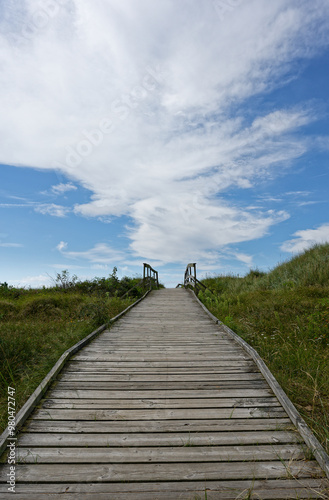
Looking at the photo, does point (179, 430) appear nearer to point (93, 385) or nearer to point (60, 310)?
point (93, 385)

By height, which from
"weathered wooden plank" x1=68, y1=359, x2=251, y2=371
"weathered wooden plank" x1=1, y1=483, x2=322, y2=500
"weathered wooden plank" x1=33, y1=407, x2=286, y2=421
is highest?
"weathered wooden plank" x1=68, y1=359, x2=251, y2=371

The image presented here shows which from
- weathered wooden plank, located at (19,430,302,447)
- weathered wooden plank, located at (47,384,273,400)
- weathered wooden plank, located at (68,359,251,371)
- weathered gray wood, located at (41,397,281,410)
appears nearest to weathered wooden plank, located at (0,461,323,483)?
weathered wooden plank, located at (19,430,302,447)

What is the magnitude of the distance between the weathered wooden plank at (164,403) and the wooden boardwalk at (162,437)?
0.04 ft

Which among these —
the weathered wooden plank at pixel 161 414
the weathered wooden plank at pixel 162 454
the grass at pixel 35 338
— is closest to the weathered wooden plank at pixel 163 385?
the weathered wooden plank at pixel 161 414

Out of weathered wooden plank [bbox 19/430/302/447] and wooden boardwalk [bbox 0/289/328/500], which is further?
weathered wooden plank [bbox 19/430/302/447]

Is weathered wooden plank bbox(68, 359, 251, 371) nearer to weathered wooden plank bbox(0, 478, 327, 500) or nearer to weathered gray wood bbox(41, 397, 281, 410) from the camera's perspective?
weathered gray wood bbox(41, 397, 281, 410)

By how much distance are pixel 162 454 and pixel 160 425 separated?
0.41 m

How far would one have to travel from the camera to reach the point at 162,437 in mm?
3035

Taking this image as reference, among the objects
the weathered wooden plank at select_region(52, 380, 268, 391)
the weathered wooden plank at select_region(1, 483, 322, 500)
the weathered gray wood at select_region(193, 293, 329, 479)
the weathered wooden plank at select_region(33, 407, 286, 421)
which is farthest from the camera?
the weathered wooden plank at select_region(52, 380, 268, 391)

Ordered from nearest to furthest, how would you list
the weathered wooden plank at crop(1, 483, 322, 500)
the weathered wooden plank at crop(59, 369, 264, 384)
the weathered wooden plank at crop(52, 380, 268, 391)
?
the weathered wooden plank at crop(1, 483, 322, 500) → the weathered wooden plank at crop(52, 380, 268, 391) → the weathered wooden plank at crop(59, 369, 264, 384)

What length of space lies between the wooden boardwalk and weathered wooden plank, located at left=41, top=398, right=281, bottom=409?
0.5 inches

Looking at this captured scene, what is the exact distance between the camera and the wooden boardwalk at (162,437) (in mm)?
2490

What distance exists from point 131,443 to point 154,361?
1.92 meters

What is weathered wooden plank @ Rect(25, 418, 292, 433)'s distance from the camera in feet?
10.3
